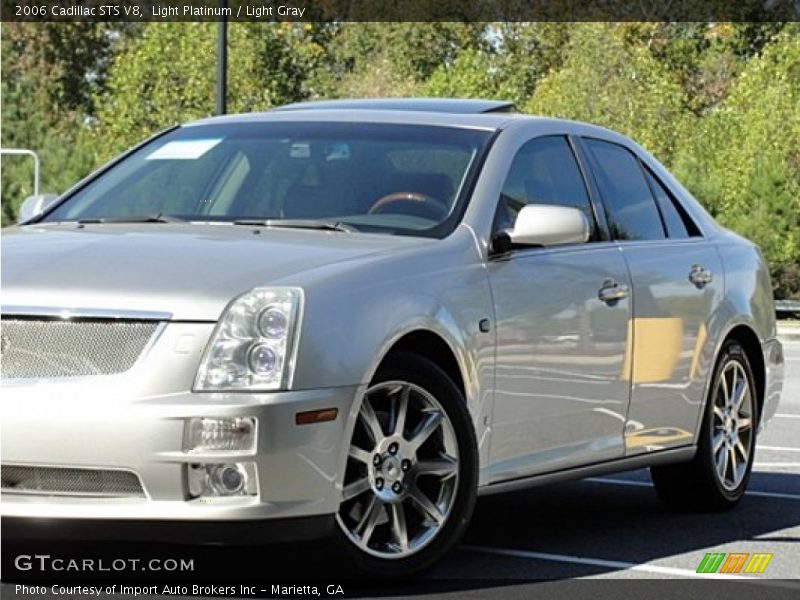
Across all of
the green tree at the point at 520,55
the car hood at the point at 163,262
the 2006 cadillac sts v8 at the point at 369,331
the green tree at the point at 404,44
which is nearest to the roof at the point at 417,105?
the 2006 cadillac sts v8 at the point at 369,331

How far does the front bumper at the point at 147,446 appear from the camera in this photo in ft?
21.6

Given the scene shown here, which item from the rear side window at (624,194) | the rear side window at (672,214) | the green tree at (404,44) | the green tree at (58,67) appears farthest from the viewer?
the green tree at (404,44)

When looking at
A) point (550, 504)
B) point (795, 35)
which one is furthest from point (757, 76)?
point (550, 504)

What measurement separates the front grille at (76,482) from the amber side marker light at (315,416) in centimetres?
53

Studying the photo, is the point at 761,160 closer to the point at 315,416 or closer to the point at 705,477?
the point at 705,477

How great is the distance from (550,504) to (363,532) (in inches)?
118

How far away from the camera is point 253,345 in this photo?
22.1 feet

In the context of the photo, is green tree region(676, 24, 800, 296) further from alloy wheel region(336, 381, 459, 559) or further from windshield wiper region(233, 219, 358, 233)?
alloy wheel region(336, 381, 459, 559)

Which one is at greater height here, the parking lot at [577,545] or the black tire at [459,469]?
the black tire at [459,469]

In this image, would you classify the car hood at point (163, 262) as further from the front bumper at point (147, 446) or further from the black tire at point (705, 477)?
the black tire at point (705, 477)

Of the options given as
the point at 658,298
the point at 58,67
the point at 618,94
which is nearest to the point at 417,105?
the point at 658,298

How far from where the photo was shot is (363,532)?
7.11 meters

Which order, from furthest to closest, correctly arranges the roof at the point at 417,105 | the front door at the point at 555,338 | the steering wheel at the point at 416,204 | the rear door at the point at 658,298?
the roof at the point at 417,105 → the rear door at the point at 658,298 → the steering wheel at the point at 416,204 → the front door at the point at 555,338

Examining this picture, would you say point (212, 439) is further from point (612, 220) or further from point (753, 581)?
point (612, 220)
